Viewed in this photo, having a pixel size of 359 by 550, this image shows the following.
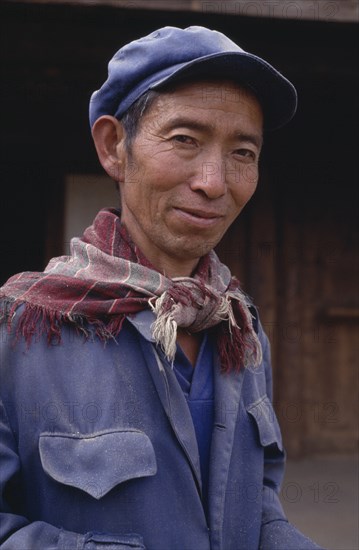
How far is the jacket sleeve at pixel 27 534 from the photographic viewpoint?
1184 millimetres

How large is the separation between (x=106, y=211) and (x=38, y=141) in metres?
3.21

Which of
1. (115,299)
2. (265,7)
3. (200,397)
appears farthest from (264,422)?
(265,7)

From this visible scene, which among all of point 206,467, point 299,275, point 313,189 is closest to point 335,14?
point 313,189

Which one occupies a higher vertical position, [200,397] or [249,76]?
[249,76]

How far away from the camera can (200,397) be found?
1.40 m

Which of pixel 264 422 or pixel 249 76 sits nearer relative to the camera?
pixel 249 76

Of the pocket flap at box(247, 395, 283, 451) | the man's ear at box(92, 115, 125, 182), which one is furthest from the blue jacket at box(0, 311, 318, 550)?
the man's ear at box(92, 115, 125, 182)

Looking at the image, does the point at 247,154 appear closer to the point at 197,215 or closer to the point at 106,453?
the point at 197,215

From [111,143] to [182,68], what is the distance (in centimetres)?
27

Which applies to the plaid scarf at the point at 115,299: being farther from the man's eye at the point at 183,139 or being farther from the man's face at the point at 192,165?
the man's eye at the point at 183,139

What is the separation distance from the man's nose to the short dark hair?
0.56 feet

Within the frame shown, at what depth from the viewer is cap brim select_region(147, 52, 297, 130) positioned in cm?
130

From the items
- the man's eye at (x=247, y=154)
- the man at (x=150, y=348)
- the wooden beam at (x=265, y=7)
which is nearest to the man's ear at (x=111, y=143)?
the man at (x=150, y=348)

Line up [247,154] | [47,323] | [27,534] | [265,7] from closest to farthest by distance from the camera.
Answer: [27,534] → [47,323] → [247,154] → [265,7]
